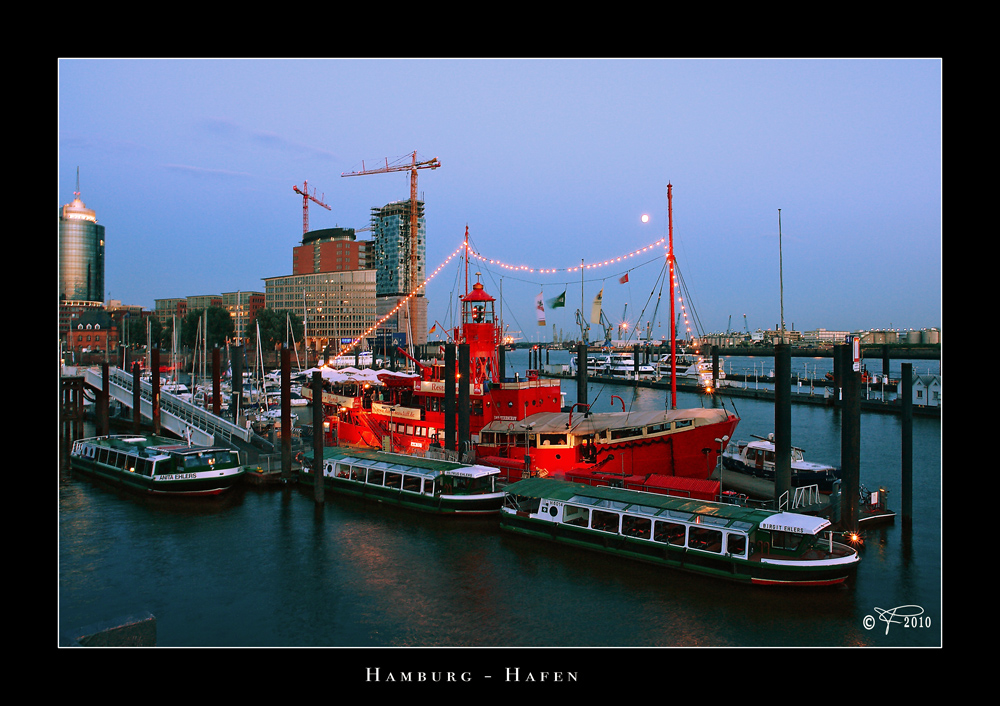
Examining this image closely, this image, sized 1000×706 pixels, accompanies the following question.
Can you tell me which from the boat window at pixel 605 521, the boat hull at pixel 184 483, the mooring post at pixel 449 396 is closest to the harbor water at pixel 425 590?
the boat window at pixel 605 521

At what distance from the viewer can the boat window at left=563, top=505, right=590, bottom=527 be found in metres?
24.3

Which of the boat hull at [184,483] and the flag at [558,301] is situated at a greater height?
the flag at [558,301]

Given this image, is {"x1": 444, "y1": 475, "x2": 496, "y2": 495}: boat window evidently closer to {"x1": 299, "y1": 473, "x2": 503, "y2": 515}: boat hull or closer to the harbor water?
{"x1": 299, "y1": 473, "x2": 503, "y2": 515}: boat hull

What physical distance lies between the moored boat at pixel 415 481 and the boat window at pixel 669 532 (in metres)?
8.58

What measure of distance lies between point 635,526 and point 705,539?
2.48 metres

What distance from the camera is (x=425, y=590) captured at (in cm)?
2084

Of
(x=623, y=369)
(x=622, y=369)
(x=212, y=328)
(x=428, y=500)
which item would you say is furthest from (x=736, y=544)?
(x=212, y=328)

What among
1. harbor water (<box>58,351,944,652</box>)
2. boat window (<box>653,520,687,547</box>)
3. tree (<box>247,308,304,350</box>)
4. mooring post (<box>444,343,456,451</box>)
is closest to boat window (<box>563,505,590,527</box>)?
harbor water (<box>58,351,944,652</box>)

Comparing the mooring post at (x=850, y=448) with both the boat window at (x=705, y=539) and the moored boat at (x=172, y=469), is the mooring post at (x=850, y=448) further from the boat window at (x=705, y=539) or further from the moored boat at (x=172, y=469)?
the moored boat at (x=172, y=469)

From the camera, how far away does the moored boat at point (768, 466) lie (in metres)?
33.8

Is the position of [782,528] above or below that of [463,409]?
below

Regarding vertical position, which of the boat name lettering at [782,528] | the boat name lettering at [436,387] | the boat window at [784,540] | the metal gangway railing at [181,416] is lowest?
the boat window at [784,540]

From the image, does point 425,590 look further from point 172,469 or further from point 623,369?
point 623,369
